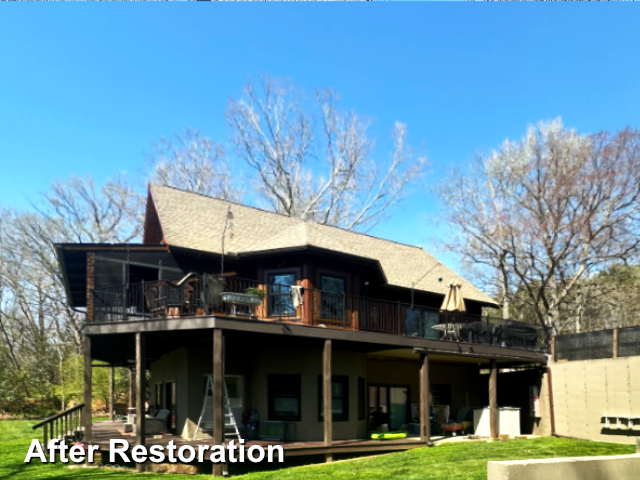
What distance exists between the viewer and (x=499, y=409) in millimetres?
18000

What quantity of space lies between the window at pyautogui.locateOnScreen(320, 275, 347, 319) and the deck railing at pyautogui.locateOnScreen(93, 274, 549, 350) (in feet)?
0.09

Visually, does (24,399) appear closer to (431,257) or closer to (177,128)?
(177,128)

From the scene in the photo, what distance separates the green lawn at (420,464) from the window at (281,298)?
4.25m

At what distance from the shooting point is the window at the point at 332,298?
16.6 meters

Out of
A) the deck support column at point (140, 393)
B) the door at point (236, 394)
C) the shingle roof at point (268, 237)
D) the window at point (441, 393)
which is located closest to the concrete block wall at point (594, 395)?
the window at point (441, 393)

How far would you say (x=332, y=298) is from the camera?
665 inches

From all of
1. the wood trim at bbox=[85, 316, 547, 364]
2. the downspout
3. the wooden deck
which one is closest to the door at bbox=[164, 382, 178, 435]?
the wooden deck

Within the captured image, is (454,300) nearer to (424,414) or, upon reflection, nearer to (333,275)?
(424,414)

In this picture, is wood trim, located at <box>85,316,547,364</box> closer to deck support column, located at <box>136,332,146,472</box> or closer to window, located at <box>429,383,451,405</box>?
deck support column, located at <box>136,332,146,472</box>

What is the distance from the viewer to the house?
14.6m

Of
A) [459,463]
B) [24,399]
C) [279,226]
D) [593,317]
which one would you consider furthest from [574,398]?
[24,399]

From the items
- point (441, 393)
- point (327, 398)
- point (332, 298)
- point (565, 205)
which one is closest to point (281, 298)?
point (332, 298)

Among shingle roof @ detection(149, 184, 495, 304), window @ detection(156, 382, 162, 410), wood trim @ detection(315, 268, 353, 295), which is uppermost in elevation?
shingle roof @ detection(149, 184, 495, 304)

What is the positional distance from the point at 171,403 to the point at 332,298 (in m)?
5.63
